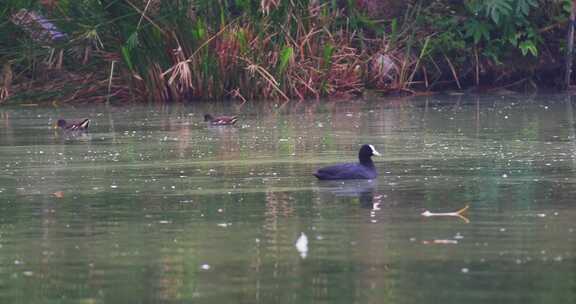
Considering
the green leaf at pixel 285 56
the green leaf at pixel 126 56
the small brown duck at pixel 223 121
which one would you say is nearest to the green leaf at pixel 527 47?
the green leaf at pixel 285 56

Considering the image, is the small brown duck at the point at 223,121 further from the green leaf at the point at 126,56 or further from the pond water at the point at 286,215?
the green leaf at the point at 126,56

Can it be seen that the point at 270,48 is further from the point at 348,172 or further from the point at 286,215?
the point at 286,215

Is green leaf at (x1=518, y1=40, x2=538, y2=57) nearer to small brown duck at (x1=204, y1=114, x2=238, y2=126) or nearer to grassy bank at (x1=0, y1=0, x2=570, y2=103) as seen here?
grassy bank at (x1=0, y1=0, x2=570, y2=103)

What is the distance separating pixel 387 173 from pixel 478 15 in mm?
15302

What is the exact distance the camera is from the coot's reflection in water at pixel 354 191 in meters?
12.1

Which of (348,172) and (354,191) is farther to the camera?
(348,172)

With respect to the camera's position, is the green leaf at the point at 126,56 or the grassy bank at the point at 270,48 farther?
the grassy bank at the point at 270,48

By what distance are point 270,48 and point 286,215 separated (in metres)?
15.7

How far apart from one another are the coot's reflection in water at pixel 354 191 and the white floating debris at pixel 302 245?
1.85 m

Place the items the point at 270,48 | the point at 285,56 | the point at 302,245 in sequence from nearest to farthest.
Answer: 1. the point at 302,245
2. the point at 285,56
3. the point at 270,48

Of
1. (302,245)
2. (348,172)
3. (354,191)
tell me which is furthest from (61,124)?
(302,245)

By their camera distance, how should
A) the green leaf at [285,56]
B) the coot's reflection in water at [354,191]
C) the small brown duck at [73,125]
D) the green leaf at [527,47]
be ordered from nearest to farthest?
the coot's reflection in water at [354,191] → the small brown duck at [73,125] → the green leaf at [285,56] → the green leaf at [527,47]

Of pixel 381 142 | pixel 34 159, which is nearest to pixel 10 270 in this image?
pixel 34 159

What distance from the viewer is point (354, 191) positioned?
1292cm
